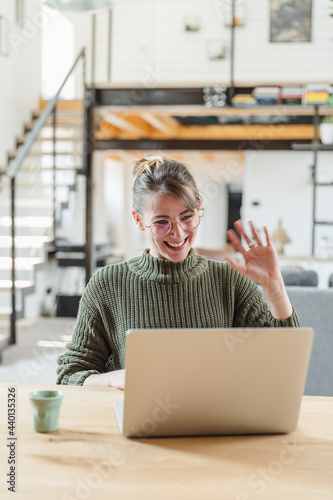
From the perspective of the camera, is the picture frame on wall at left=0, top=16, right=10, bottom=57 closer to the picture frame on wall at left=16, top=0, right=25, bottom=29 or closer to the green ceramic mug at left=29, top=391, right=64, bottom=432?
the picture frame on wall at left=16, top=0, right=25, bottom=29

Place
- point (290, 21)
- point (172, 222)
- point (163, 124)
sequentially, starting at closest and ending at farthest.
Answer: point (172, 222)
point (290, 21)
point (163, 124)

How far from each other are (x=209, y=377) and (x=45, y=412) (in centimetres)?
32

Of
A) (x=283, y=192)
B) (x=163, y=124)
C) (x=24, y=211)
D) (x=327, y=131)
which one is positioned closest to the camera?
(x=327, y=131)

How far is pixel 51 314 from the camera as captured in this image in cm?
746

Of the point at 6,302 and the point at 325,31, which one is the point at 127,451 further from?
the point at 325,31

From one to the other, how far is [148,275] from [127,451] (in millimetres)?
656

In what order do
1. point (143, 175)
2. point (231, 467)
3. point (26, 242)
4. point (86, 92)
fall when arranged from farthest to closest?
point (86, 92) < point (26, 242) < point (143, 175) < point (231, 467)

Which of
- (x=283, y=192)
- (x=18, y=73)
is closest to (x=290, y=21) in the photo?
(x=283, y=192)

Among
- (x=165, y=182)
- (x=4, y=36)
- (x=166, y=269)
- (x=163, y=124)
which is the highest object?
(x=4, y=36)

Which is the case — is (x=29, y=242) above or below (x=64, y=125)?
below

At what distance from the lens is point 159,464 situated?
3.41ft

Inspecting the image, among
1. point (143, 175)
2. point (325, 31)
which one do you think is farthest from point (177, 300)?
point (325, 31)

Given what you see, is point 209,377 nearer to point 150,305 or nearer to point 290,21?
point 150,305

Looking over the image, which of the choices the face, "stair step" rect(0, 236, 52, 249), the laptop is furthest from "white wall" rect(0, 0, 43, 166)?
the laptop
